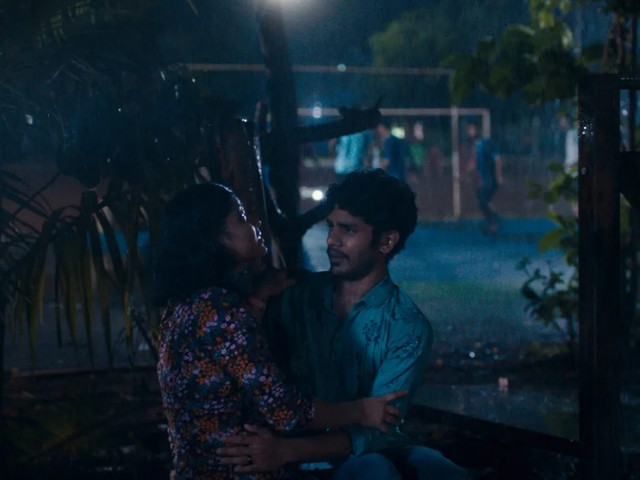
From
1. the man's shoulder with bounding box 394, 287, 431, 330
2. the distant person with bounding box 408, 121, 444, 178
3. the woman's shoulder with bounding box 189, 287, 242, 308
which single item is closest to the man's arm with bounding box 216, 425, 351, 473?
the woman's shoulder with bounding box 189, 287, 242, 308

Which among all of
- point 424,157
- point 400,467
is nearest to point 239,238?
point 400,467

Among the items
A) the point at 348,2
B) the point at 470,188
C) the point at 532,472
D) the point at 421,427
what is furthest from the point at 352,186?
the point at 348,2

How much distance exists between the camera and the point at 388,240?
3143 mm

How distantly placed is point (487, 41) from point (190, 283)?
191 inches

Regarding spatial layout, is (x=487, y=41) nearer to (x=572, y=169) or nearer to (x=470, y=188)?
(x=572, y=169)

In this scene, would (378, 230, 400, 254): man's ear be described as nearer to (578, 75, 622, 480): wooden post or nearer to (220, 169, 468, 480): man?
(220, 169, 468, 480): man

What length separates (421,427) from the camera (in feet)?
18.2

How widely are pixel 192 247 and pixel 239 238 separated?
15cm

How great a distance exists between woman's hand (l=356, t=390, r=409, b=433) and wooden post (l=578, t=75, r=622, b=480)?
3.73ft

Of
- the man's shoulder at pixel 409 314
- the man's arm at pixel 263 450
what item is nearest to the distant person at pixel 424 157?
the man's shoulder at pixel 409 314

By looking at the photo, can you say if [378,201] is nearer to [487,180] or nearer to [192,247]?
→ [192,247]

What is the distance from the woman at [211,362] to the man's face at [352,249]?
0.49 meters

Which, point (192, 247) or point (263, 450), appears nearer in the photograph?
point (263, 450)

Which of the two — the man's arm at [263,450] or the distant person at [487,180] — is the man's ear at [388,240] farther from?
the distant person at [487,180]
